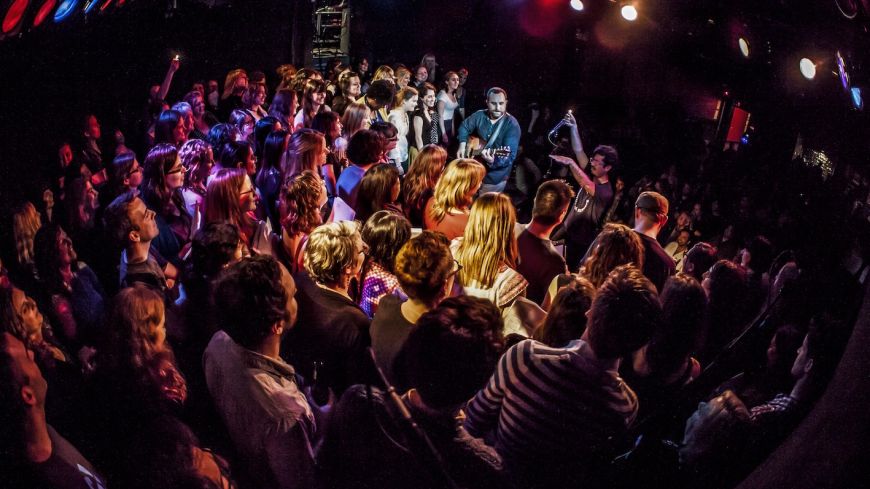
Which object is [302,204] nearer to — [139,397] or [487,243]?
[487,243]

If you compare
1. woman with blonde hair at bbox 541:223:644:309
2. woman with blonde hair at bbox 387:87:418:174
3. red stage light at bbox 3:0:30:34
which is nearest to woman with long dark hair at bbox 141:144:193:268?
red stage light at bbox 3:0:30:34

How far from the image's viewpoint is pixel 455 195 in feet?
11.2

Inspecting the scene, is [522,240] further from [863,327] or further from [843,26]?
[843,26]

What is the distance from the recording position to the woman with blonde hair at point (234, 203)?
9.90 feet

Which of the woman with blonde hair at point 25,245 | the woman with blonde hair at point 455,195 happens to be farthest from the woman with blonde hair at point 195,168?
the woman with blonde hair at point 455,195

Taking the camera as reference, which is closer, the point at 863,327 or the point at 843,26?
the point at 863,327

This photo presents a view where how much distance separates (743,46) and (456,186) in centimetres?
403

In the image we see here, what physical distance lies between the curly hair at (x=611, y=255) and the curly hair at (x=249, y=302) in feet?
5.16

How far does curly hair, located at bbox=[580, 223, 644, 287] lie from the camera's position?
277 centimetres

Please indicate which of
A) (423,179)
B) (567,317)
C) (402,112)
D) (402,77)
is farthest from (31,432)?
(402,77)

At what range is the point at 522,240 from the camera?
315 centimetres

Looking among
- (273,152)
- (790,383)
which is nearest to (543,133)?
(273,152)

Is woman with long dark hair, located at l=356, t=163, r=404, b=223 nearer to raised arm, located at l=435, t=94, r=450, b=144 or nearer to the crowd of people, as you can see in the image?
the crowd of people

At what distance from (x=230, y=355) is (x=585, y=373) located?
113 cm
